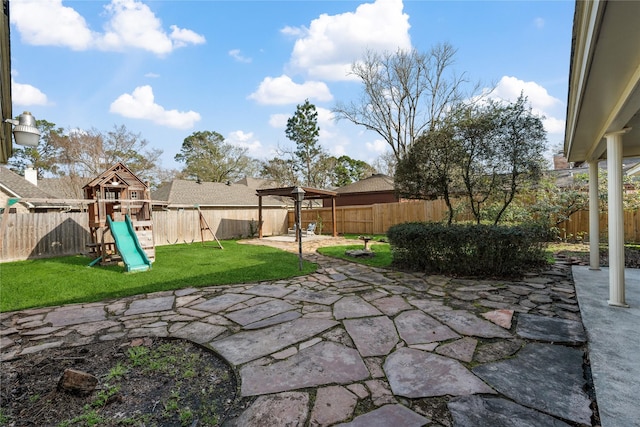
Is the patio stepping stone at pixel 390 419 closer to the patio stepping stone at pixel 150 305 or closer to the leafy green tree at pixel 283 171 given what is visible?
the patio stepping stone at pixel 150 305

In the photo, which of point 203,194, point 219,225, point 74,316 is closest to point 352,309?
point 74,316

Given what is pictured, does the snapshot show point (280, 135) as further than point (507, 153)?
Yes

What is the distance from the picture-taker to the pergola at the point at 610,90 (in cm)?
171

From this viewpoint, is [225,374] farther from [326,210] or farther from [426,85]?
[426,85]

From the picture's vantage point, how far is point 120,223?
749cm

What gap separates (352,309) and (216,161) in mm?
27551

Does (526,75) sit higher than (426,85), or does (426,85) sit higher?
(426,85)

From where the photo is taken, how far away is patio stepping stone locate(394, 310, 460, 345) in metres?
2.80

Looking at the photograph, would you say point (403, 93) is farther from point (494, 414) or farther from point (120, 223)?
point (494, 414)

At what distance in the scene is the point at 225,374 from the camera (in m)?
2.27

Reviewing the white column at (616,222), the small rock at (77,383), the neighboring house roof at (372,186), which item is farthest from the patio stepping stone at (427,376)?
the neighboring house roof at (372,186)

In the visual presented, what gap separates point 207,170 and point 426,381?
28631mm

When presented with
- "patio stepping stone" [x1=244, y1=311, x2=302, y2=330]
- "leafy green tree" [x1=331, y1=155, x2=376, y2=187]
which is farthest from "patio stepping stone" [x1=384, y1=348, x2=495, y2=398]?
"leafy green tree" [x1=331, y1=155, x2=376, y2=187]

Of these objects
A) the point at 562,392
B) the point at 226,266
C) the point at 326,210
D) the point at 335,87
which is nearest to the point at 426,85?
the point at 335,87
